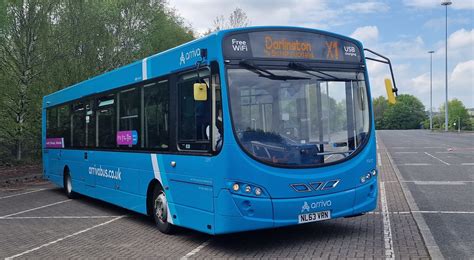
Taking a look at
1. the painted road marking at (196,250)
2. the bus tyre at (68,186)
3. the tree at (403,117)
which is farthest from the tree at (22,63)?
the tree at (403,117)

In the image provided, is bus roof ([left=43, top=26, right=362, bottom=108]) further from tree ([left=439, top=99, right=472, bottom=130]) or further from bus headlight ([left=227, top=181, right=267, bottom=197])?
tree ([left=439, top=99, right=472, bottom=130])

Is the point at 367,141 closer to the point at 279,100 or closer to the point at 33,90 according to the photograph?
the point at 279,100

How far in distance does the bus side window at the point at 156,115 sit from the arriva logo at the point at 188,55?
62 cm

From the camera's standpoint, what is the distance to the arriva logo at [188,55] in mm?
7540

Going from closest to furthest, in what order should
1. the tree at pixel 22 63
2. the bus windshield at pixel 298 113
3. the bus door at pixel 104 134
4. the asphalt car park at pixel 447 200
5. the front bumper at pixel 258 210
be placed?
the front bumper at pixel 258 210 < the bus windshield at pixel 298 113 < the asphalt car park at pixel 447 200 < the bus door at pixel 104 134 < the tree at pixel 22 63

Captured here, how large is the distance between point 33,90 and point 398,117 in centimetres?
14148

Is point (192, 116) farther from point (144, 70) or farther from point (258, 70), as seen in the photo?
point (144, 70)

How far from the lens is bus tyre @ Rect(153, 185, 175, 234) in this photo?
28.1 feet

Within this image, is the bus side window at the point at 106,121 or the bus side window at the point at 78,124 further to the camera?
the bus side window at the point at 78,124

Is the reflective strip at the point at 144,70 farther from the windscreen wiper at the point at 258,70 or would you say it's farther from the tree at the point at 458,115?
the tree at the point at 458,115

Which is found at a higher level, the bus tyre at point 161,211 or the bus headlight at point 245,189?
the bus headlight at point 245,189

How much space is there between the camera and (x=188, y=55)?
7.84m

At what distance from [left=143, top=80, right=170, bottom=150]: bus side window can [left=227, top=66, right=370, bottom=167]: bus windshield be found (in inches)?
74.6

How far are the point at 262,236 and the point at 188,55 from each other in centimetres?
305
